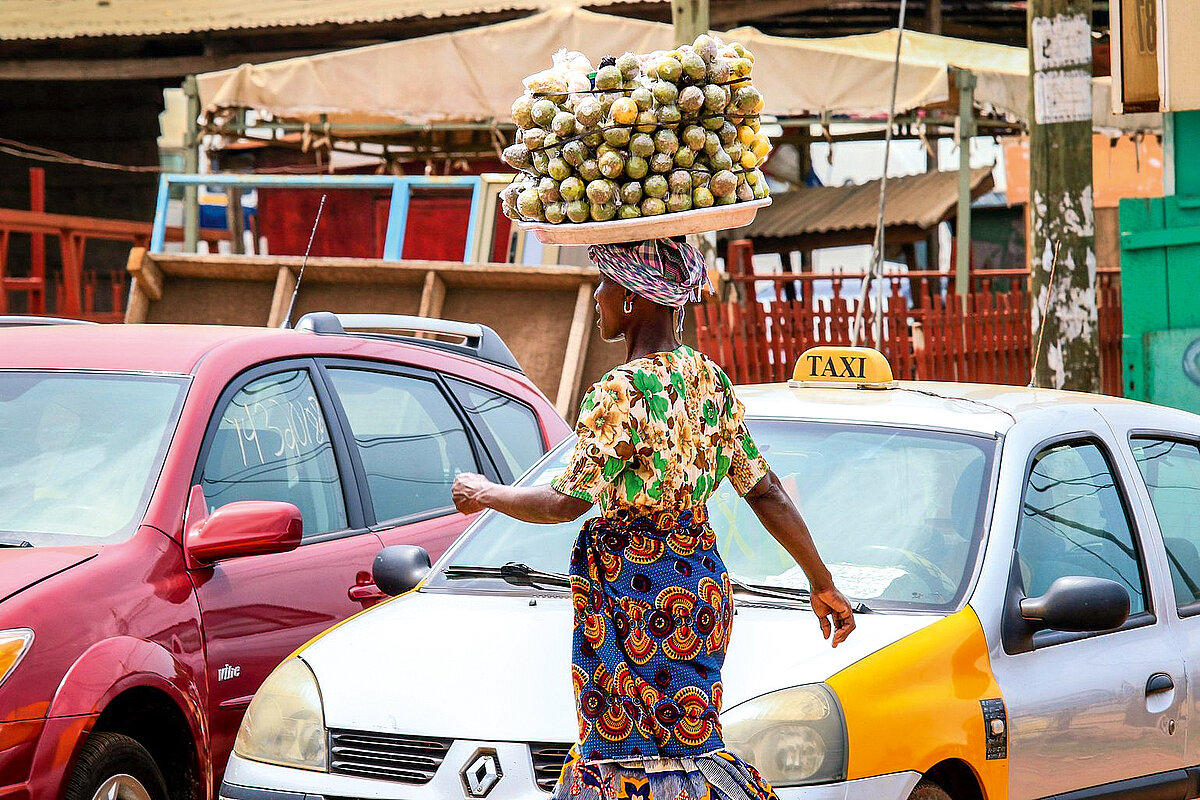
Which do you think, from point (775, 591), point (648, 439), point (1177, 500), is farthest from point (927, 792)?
point (1177, 500)

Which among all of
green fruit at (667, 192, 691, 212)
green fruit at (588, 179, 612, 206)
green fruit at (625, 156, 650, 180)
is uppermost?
green fruit at (625, 156, 650, 180)

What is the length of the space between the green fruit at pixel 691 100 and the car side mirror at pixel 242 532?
1.67 m

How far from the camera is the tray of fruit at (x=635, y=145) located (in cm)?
311

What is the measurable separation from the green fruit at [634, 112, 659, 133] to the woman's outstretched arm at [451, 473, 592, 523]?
754 millimetres

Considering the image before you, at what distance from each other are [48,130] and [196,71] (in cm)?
511

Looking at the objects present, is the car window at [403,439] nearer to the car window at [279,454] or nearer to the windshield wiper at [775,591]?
the car window at [279,454]

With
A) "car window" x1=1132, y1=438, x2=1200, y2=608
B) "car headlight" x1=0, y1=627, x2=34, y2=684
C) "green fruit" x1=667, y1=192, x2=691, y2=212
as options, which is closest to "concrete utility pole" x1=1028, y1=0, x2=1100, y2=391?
"car window" x1=1132, y1=438, x2=1200, y2=608

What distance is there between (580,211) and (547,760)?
119 cm

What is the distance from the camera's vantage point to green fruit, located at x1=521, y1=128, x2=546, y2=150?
320 centimetres

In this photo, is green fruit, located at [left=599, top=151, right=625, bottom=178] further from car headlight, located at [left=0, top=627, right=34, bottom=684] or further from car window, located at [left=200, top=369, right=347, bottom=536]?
car window, located at [left=200, top=369, right=347, bottom=536]

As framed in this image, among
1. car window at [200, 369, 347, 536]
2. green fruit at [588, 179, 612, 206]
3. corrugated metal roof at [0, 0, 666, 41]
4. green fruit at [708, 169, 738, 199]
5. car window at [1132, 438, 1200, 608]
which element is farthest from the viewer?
corrugated metal roof at [0, 0, 666, 41]

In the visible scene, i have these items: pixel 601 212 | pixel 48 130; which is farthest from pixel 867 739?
pixel 48 130

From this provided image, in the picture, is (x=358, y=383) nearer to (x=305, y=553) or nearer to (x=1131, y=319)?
(x=305, y=553)

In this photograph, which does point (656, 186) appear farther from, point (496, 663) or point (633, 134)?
point (496, 663)
